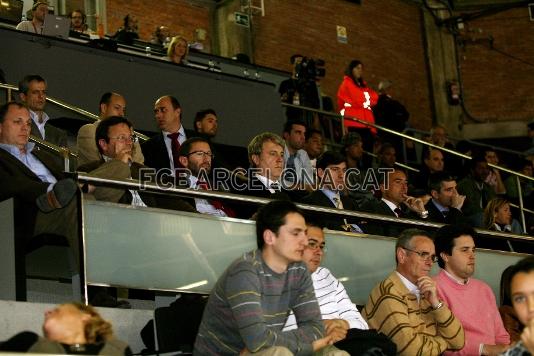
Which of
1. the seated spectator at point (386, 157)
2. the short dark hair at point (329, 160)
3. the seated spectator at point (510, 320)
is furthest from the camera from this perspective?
the seated spectator at point (386, 157)

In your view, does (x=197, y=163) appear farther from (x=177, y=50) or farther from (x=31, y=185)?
(x=177, y=50)

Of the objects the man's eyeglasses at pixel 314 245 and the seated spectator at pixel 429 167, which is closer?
the man's eyeglasses at pixel 314 245

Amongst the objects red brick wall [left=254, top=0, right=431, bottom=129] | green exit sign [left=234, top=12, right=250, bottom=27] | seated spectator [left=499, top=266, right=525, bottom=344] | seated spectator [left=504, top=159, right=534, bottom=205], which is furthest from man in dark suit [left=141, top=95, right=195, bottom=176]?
red brick wall [left=254, top=0, right=431, bottom=129]

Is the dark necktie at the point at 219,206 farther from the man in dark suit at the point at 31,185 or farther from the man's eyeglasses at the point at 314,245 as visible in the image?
the man's eyeglasses at the point at 314,245

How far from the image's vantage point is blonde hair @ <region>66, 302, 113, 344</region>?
15.5ft

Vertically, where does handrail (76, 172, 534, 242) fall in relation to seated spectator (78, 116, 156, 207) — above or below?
below

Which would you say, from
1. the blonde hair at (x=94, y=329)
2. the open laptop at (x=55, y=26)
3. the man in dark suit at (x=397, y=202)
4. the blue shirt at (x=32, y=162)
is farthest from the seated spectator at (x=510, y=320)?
the open laptop at (x=55, y=26)

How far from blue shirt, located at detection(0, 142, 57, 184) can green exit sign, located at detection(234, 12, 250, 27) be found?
9337 millimetres

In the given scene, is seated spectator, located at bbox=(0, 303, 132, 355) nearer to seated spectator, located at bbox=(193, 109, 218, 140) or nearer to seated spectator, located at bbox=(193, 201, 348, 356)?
seated spectator, located at bbox=(193, 201, 348, 356)

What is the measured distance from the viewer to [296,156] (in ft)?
35.1

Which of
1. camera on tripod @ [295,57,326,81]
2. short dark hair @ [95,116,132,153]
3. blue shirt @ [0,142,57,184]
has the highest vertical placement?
camera on tripod @ [295,57,326,81]

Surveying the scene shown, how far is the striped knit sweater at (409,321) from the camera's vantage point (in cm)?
614

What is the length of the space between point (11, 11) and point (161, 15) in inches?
175

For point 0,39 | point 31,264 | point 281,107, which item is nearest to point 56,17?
point 0,39
